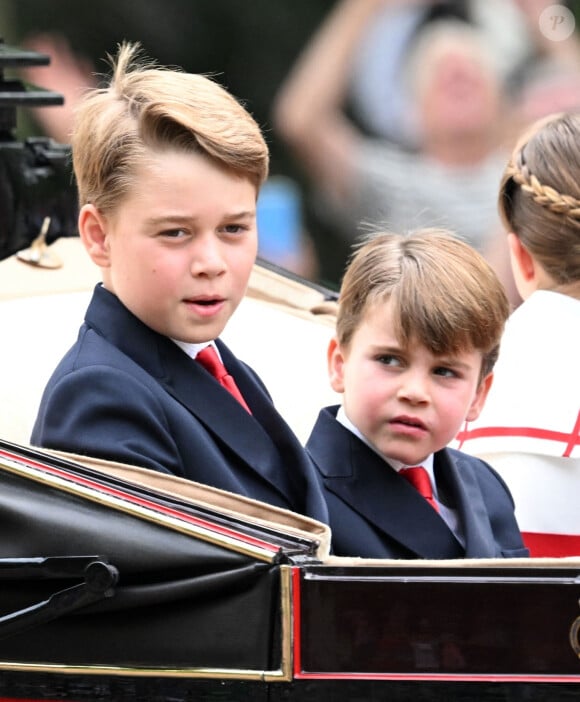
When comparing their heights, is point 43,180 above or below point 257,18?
below

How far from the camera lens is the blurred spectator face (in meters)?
4.39

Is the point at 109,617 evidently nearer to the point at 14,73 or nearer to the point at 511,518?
the point at 511,518

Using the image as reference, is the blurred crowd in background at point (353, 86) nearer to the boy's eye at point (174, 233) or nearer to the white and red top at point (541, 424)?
the white and red top at point (541, 424)

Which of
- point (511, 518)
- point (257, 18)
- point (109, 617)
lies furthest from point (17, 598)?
point (257, 18)

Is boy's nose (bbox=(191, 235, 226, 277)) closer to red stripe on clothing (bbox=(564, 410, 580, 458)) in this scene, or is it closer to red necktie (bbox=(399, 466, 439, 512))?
red necktie (bbox=(399, 466, 439, 512))

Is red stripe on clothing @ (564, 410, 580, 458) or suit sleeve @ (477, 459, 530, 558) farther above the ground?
red stripe on clothing @ (564, 410, 580, 458)

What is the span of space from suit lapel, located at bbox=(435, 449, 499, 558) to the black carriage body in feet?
1.29

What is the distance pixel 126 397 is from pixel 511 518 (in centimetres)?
62

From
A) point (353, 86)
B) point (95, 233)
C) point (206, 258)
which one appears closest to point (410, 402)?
point (206, 258)

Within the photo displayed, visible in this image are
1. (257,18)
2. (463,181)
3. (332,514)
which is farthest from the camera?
(257,18)

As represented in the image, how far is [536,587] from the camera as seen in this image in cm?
163

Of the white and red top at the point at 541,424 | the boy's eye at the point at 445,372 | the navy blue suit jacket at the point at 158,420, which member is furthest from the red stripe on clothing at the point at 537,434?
the navy blue suit jacket at the point at 158,420

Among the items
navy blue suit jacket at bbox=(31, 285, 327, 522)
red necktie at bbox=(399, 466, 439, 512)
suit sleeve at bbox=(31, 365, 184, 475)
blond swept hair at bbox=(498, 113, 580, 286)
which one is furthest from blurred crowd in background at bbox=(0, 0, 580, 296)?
suit sleeve at bbox=(31, 365, 184, 475)

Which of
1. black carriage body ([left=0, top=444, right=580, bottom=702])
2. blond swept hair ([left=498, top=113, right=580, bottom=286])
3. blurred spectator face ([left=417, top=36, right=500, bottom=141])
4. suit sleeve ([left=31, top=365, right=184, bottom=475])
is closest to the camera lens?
black carriage body ([left=0, top=444, right=580, bottom=702])
